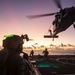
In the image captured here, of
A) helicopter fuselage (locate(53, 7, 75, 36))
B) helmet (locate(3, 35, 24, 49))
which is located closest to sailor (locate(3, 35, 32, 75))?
helmet (locate(3, 35, 24, 49))

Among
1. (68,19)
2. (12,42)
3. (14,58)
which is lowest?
(14,58)

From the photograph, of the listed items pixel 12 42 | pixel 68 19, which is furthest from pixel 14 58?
pixel 68 19

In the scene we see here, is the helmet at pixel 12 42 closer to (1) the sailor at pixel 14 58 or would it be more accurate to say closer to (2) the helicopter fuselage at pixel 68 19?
(1) the sailor at pixel 14 58

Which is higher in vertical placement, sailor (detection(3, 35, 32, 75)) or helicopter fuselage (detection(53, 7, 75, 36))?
helicopter fuselage (detection(53, 7, 75, 36))

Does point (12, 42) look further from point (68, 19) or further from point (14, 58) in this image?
Result: point (68, 19)

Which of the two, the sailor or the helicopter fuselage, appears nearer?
the sailor

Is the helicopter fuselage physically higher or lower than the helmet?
higher

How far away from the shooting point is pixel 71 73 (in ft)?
60.6

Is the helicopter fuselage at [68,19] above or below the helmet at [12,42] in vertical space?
above

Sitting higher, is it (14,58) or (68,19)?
(68,19)

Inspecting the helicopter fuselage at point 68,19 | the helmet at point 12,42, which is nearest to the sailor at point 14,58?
the helmet at point 12,42

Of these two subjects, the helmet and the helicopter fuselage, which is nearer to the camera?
the helmet

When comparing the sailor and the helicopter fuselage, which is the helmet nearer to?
the sailor

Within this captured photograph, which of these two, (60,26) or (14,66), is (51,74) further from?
(14,66)
